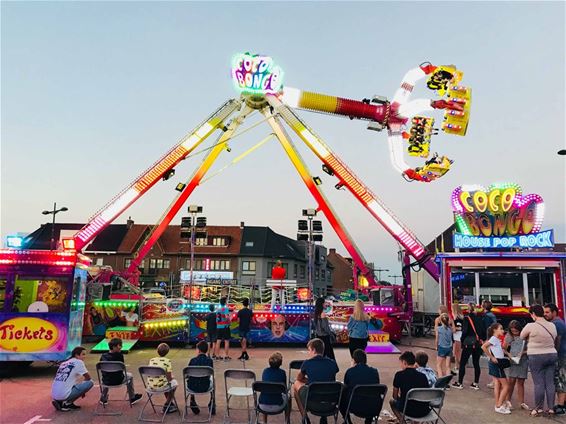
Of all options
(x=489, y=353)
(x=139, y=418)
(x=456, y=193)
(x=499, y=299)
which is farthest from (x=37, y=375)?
(x=499, y=299)

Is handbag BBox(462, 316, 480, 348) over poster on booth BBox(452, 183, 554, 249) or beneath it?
beneath

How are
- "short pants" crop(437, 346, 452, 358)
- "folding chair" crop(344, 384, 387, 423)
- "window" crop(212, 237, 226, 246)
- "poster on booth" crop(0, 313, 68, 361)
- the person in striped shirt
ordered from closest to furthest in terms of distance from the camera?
"folding chair" crop(344, 384, 387, 423) < "short pants" crop(437, 346, 452, 358) < "poster on booth" crop(0, 313, 68, 361) < the person in striped shirt < "window" crop(212, 237, 226, 246)

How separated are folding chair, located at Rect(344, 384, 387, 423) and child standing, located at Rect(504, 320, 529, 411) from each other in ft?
10.8

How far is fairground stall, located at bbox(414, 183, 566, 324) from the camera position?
17453 millimetres

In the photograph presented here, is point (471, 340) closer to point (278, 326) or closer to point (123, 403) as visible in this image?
point (123, 403)

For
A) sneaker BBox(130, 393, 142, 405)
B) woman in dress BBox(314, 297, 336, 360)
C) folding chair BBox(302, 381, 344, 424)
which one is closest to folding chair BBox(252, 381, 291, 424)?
folding chair BBox(302, 381, 344, 424)

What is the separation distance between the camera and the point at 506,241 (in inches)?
701

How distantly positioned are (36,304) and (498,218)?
16.2 metres

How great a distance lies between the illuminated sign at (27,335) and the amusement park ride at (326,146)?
6.39 metres

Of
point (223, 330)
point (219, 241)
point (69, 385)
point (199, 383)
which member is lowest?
point (69, 385)

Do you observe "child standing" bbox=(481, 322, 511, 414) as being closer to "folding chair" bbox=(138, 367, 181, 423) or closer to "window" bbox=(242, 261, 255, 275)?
"folding chair" bbox=(138, 367, 181, 423)

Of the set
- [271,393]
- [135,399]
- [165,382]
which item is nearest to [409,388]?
[271,393]

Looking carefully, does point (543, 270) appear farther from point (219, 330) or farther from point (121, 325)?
point (121, 325)

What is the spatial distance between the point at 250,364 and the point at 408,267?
956cm
